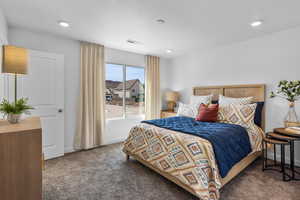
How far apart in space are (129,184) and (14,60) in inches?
82.1

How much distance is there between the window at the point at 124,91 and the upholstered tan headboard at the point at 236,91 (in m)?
1.62

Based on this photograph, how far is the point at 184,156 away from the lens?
1.86m

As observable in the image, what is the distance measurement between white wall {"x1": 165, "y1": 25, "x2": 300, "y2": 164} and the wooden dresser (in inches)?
144

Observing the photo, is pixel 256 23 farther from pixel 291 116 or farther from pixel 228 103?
pixel 291 116

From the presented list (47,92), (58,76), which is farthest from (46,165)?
(58,76)

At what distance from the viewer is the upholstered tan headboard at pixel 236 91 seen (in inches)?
119

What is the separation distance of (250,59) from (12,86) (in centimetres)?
450

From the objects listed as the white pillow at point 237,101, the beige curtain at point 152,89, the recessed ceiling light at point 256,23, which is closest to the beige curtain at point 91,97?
the beige curtain at point 152,89

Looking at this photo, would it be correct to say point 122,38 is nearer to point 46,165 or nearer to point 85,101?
point 85,101

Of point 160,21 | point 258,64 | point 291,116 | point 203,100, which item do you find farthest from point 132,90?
point 291,116

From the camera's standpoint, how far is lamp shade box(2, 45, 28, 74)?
1.69m

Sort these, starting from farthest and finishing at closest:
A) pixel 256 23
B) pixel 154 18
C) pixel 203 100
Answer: pixel 203 100, pixel 256 23, pixel 154 18

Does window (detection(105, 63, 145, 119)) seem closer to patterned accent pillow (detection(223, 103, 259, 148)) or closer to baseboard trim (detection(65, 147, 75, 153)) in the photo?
baseboard trim (detection(65, 147, 75, 153))

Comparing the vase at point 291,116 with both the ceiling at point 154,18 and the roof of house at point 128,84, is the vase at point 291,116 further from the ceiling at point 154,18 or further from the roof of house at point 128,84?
the roof of house at point 128,84
